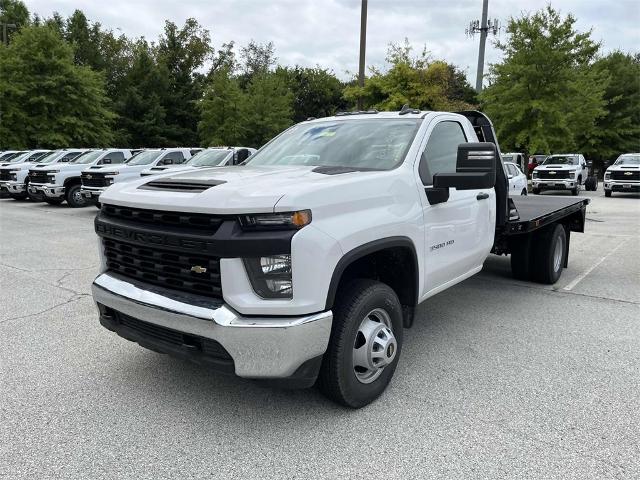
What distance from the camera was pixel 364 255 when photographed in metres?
3.16

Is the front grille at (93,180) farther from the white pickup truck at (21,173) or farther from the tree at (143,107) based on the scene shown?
the tree at (143,107)

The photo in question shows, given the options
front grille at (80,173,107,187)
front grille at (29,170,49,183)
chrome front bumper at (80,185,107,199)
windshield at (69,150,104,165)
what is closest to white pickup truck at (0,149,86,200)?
front grille at (29,170,49,183)

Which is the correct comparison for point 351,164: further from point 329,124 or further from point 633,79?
point 633,79

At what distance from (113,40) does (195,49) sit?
7.76 m

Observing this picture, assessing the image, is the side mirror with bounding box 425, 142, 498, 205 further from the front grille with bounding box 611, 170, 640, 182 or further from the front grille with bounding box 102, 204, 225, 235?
the front grille with bounding box 611, 170, 640, 182

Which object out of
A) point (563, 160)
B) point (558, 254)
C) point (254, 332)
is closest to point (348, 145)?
point (254, 332)

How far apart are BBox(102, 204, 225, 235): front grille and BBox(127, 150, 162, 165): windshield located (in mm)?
13693

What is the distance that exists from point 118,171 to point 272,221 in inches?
529

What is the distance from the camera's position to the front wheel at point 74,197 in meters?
16.8

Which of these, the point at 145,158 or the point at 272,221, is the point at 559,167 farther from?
the point at 272,221

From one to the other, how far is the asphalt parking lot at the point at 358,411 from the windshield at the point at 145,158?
11393 mm

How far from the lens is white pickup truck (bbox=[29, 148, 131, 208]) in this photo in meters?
16.5

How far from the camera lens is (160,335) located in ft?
10.2

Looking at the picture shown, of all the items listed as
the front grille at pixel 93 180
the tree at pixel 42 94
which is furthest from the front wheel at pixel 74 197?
the tree at pixel 42 94
